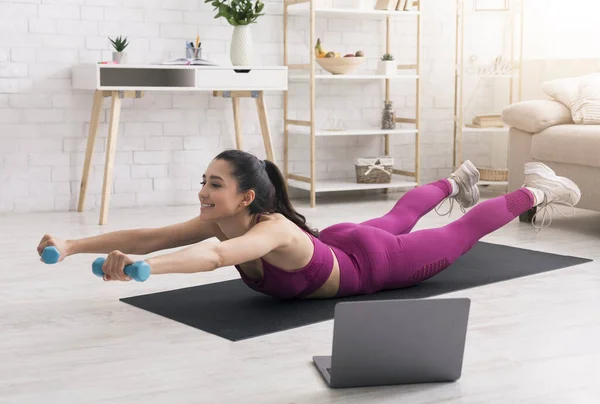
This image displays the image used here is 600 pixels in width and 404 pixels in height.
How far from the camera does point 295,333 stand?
245 centimetres

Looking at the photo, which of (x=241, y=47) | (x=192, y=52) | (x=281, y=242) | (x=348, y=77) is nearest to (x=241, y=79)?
(x=241, y=47)

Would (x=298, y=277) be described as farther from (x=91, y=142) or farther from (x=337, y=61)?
(x=337, y=61)

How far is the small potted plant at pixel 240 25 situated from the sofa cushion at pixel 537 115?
56.2 inches

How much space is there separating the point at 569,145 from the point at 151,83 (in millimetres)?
2078

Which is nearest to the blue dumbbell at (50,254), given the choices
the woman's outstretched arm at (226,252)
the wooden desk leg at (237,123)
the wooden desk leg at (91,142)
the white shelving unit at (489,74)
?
the woman's outstretched arm at (226,252)

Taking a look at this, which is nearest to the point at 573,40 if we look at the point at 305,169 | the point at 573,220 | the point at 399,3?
the point at 399,3

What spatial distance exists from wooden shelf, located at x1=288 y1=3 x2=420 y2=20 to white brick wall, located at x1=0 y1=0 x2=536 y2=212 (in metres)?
0.10

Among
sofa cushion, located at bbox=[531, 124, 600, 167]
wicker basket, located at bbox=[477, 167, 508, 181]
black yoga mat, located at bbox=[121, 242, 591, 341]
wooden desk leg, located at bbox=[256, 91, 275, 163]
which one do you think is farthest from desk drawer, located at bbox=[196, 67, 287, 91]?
black yoga mat, located at bbox=[121, 242, 591, 341]

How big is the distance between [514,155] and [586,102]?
1.46ft

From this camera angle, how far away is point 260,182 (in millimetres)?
2619

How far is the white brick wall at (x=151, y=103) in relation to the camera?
484 centimetres

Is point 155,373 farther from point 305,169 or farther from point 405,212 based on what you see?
point 305,169

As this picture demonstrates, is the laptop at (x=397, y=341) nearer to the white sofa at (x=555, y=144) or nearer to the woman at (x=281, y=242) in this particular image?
the woman at (x=281, y=242)

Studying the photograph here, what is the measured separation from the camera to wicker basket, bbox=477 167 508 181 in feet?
18.5
